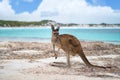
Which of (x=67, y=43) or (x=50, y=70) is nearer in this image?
(x=50, y=70)

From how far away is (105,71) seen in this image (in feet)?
31.6

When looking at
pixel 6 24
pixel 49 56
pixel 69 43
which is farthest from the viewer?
→ pixel 6 24

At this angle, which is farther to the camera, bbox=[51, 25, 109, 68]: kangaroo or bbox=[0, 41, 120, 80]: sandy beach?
bbox=[51, 25, 109, 68]: kangaroo

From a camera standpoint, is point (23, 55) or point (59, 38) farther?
point (23, 55)

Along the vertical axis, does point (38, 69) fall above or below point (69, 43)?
below

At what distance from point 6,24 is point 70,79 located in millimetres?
100106

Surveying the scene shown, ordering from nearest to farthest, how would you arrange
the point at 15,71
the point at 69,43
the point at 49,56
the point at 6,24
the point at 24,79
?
1. the point at 24,79
2. the point at 15,71
3. the point at 69,43
4. the point at 49,56
5. the point at 6,24

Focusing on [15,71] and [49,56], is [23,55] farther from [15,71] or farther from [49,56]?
[15,71]

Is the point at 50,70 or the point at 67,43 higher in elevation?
the point at 67,43

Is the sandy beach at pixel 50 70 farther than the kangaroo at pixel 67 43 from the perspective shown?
No

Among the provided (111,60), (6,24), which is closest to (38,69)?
(111,60)

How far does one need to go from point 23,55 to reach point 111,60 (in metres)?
3.18

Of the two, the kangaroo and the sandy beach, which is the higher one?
the kangaroo

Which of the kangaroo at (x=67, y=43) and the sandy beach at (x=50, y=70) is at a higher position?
the kangaroo at (x=67, y=43)
